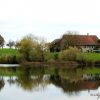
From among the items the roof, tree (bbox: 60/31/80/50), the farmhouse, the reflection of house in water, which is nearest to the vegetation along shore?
tree (bbox: 60/31/80/50)

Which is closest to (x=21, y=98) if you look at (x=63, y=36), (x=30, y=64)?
(x=30, y=64)

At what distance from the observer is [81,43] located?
108500mm

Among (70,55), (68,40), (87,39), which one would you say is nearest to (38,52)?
(70,55)

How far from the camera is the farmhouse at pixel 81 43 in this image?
103500mm

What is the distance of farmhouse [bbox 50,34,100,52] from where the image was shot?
103500mm

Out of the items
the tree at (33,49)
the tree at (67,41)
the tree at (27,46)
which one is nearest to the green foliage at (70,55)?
the tree at (33,49)

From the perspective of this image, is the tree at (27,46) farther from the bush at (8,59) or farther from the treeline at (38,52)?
the bush at (8,59)

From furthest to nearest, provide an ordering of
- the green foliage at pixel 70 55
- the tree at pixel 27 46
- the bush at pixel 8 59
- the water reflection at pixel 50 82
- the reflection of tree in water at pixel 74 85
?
1. the bush at pixel 8 59
2. the tree at pixel 27 46
3. the green foliage at pixel 70 55
4. the water reflection at pixel 50 82
5. the reflection of tree in water at pixel 74 85

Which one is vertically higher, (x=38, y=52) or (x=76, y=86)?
(x=38, y=52)

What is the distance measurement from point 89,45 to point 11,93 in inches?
3155

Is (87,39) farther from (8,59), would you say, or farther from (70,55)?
(8,59)

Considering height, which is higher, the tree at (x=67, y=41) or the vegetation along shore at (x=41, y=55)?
the tree at (x=67, y=41)

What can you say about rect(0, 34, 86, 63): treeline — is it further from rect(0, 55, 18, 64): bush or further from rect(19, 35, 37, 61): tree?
rect(0, 55, 18, 64): bush

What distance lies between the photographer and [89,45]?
4306 inches
